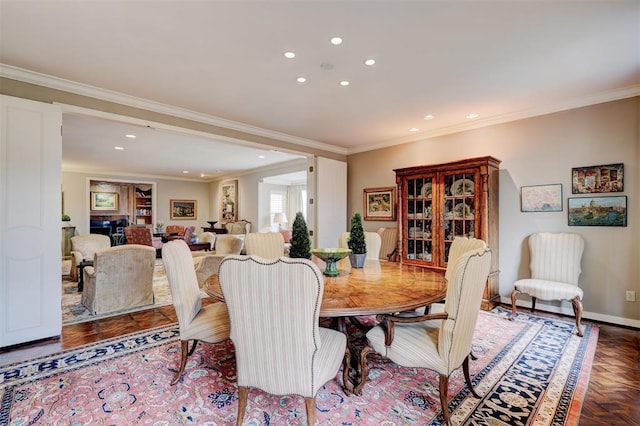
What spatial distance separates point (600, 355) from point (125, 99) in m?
5.22

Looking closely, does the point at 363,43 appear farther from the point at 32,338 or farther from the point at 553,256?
the point at 32,338

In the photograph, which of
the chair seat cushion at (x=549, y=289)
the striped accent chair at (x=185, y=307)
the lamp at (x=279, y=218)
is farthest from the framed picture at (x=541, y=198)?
the lamp at (x=279, y=218)

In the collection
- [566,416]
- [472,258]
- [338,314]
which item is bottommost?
[566,416]

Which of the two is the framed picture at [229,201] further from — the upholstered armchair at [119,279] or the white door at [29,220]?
the white door at [29,220]

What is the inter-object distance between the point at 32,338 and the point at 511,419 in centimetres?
392

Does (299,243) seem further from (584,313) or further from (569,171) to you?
(584,313)

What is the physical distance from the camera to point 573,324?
328 centimetres

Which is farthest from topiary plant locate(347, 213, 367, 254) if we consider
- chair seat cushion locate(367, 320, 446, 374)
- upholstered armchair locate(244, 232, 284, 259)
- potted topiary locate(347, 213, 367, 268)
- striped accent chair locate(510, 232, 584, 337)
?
striped accent chair locate(510, 232, 584, 337)

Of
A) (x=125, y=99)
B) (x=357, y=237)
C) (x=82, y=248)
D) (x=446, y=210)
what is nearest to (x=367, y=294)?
(x=357, y=237)

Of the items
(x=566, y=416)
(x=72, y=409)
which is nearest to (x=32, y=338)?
(x=72, y=409)

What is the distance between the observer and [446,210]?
4.15 m

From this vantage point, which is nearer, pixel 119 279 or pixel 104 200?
pixel 119 279

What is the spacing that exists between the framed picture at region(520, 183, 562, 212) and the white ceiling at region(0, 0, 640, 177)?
94 centimetres

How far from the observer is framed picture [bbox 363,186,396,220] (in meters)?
5.23
